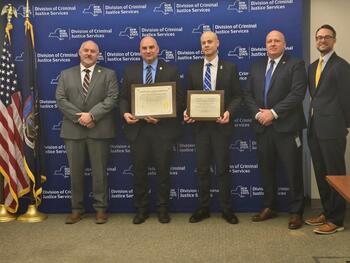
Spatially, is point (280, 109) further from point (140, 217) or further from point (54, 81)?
point (54, 81)

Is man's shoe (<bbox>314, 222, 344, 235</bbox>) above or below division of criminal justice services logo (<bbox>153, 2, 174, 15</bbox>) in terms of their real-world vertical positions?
below

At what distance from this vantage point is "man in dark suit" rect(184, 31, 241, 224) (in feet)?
14.5

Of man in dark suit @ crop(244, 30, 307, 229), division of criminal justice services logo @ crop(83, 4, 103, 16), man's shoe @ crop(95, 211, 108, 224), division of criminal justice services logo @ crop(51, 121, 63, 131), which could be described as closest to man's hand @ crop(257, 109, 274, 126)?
man in dark suit @ crop(244, 30, 307, 229)

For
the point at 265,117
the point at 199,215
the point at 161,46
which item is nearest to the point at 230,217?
the point at 199,215

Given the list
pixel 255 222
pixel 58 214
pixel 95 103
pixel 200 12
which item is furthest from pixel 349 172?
pixel 58 214

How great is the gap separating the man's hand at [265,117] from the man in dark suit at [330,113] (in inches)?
13.9

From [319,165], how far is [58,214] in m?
2.66

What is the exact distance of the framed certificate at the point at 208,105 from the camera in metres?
4.35

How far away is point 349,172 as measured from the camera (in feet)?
16.3

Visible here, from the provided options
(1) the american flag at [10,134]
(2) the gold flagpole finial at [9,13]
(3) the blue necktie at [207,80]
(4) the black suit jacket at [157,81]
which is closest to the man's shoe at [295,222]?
(4) the black suit jacket at [157,81]

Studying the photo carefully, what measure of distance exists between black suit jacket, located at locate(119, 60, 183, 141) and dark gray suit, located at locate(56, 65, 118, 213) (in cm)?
11

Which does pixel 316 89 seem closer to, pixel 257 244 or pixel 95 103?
pixel 257 244

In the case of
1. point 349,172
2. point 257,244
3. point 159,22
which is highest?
point 159,22

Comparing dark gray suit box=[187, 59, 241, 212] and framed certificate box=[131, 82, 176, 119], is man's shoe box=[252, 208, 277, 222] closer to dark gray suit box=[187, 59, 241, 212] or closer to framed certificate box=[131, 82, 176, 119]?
dark gray suit box=[187, 59, 241, 212]
